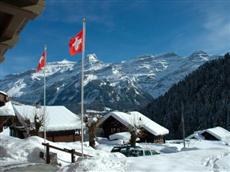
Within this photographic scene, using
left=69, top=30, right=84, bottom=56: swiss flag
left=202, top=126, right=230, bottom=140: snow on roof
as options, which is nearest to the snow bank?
left=69, top=30, right=84, bottom=56: swiss flag

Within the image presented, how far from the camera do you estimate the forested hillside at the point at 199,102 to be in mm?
140375

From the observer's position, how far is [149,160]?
59.9 ft

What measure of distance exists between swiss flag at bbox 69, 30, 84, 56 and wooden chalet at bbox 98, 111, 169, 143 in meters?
52.7

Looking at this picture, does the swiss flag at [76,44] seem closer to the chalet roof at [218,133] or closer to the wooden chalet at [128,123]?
the wooden chalet at [128,123]

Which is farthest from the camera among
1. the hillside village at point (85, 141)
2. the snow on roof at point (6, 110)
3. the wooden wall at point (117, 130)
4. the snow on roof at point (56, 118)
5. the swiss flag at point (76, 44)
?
the wooden wall at point (117, 130)

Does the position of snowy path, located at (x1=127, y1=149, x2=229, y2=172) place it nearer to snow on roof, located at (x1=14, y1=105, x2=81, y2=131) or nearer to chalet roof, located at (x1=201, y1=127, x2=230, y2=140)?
snow on roof, located at (x1=14, y1=105, x2=81, y2=131)

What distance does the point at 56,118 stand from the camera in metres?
63.0

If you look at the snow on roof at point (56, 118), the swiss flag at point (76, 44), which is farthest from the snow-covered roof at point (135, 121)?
the swiss flag at point (76, 44)

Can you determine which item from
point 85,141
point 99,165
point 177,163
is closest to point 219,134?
point 85,141

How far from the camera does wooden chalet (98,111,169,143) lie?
76875 millimetres

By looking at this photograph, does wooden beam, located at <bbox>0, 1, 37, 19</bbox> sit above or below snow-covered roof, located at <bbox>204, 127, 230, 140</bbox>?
above

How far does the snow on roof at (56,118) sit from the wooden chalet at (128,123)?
13535 mm

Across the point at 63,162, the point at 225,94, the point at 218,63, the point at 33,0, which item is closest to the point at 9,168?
→ the point at 63,162

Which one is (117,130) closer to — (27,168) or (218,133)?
(218,133)
